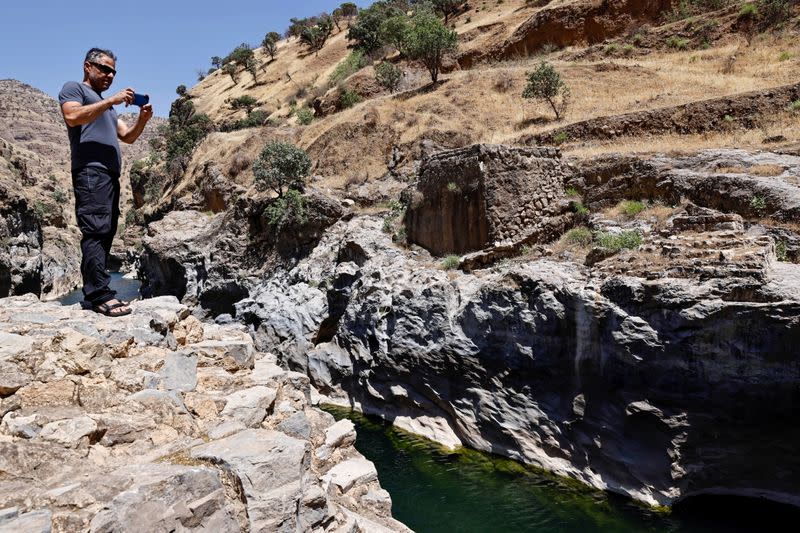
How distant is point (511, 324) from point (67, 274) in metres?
42.6

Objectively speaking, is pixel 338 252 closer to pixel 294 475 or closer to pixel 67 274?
pixel 294 475

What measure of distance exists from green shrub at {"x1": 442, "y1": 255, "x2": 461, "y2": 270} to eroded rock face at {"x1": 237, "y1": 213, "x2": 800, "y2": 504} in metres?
0.60

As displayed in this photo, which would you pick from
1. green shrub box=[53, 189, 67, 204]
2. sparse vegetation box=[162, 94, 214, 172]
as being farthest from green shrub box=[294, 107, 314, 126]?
green shrub box=[53, 189, 67, 204]

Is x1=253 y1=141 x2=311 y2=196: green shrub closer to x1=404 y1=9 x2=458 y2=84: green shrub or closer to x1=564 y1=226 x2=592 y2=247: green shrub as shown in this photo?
x1=404 y1=9 x2=458 y2=84: green shrub

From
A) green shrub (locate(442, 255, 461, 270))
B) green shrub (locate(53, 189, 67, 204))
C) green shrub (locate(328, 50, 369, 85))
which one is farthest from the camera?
green shrub (locate(53, 189, 67, 204))

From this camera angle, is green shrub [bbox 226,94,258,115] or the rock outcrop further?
green shrub [bbox 226,94,258,115]

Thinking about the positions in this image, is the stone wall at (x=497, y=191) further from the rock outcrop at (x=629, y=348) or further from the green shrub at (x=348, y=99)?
the green shrub at (x=348, y=99)

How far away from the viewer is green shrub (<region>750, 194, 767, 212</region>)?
11.5 m

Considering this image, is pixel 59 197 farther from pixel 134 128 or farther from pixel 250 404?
pixel 250 404

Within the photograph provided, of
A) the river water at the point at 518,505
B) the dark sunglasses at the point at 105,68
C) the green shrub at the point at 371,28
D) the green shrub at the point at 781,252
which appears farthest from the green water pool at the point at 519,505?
the green shrub at the point at 371,28

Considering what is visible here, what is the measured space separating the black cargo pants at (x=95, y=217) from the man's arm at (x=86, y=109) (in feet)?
1.70

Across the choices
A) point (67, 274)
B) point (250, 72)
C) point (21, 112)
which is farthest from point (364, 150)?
point (21, 112)

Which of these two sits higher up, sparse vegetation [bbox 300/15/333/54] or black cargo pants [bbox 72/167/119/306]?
sparse vegetation [bbox 300/15/333/54]

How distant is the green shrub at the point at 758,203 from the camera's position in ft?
37.8
